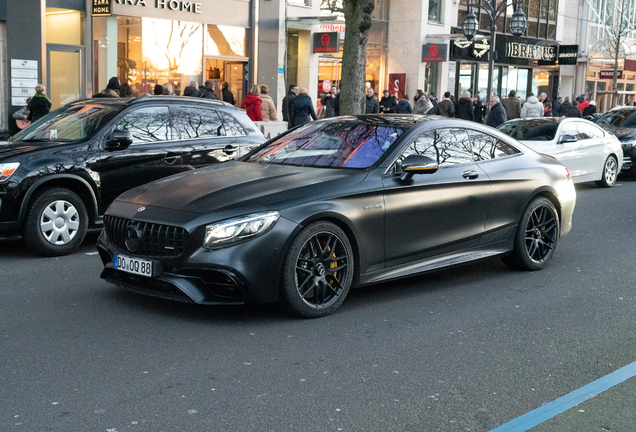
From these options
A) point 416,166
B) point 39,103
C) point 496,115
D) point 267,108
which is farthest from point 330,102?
point 416,166

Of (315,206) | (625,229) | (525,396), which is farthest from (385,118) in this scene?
(625,229)

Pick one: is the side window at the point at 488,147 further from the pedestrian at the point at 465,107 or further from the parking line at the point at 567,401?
the pedestrian at the point at 465,107

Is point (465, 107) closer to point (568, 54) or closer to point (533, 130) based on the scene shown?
point (533, 130)

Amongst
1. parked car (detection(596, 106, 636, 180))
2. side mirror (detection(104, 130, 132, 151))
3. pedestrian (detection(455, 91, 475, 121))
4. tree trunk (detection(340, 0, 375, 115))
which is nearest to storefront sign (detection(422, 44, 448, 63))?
pedestrian (detection(455, 91, 475, 121))

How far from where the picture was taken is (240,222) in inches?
219

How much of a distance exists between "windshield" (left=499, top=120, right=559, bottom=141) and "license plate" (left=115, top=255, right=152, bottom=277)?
10446 millimetres

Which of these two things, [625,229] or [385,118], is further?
[625,229]

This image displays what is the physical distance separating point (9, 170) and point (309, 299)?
3827mm

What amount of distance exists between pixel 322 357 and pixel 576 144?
1136cm

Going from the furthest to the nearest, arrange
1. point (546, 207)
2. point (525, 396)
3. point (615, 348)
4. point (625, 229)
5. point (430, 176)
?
point (625, 229) < point (546, 207) < point (430, 176) < point (615, 348) < point (525, 396)

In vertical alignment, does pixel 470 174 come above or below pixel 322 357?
above

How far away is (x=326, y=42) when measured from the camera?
87.6ft

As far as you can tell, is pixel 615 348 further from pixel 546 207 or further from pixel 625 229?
pixel 625 229

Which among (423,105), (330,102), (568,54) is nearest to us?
(330,102)
